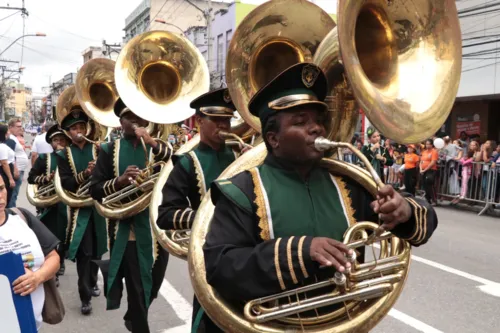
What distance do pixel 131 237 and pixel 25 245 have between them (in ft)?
5.15

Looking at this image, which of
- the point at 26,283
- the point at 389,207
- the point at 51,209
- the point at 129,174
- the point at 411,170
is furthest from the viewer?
the point at 411,170

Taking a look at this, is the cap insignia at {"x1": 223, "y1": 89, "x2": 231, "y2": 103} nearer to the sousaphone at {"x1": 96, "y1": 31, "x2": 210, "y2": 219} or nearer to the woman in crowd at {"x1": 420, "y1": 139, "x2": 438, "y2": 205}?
the sousaphone at {"x1": 96, "y1": 31, "x2": 210, "y2": 219}

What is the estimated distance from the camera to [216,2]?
1746 inches

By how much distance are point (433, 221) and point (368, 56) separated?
2.37 feet

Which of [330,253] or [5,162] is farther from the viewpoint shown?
[5,162]

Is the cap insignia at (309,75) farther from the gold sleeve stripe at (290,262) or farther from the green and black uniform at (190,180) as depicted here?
the green and black uniform at (190,180)

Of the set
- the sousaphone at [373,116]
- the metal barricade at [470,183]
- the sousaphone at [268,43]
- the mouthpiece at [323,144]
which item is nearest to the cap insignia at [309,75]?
the sousaphone at [373,116]

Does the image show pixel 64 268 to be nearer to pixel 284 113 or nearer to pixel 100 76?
pixel 100 76

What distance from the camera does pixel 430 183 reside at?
1118 cm

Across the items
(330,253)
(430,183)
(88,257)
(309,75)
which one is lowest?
(430,183)

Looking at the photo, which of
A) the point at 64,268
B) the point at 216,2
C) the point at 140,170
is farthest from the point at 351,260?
the point at 216,2

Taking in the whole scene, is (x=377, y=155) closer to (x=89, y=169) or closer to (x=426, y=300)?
(x=426, y=300)

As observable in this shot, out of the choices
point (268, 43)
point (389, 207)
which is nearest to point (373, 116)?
point (389, 207)

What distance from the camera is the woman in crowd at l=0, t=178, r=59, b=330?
2602 millimetres
